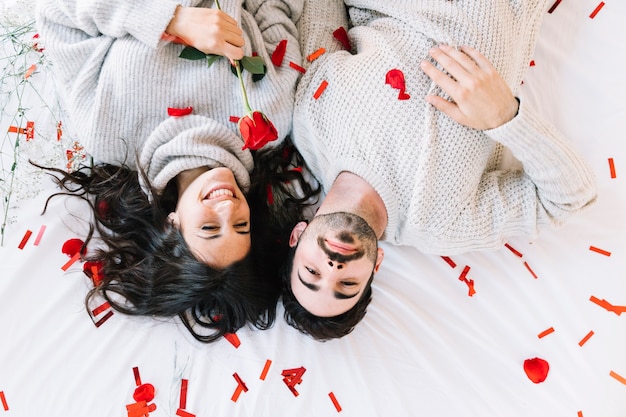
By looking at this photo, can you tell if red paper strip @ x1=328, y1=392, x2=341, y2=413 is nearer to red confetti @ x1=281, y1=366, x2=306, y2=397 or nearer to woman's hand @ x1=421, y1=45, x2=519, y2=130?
red confetti @ x1=281, y1=366, x2=306, y2=397

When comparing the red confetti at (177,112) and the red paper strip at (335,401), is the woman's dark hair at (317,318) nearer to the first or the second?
the red paper strip at (335,401)

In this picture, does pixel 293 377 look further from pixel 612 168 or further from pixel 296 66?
pixel 612 168

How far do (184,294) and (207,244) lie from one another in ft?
0.50

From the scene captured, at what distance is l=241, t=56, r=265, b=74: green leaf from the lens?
127 cm

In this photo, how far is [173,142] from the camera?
131cm

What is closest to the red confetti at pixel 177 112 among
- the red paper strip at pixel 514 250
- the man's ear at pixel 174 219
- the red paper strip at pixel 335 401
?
the man's ear at pixel 174 219

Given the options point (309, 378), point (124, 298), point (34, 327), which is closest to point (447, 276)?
point (309, 378)

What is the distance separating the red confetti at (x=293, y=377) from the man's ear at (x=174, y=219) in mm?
472

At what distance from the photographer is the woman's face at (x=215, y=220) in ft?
4.00

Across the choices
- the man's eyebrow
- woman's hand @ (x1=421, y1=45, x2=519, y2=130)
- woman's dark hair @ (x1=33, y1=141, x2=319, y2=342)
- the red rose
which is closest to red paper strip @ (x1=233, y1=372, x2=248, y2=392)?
woman's dark hair @ (x1=33, y1=141, x2=319, y2=342)

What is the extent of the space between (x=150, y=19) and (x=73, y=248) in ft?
2.07

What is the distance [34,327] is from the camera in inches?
51.2

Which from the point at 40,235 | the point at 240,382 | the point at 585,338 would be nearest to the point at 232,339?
Answer: the point at 240,382

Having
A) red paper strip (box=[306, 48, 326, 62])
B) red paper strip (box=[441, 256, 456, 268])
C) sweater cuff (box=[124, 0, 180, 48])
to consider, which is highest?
sweater cuff (box=[124, 0, 180, 48])
